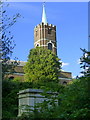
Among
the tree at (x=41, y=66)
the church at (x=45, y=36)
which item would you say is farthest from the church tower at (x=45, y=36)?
the tree at (x=41, y=66)

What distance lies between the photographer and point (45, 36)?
134ft

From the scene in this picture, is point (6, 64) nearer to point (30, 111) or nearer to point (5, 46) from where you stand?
point (5, 46)

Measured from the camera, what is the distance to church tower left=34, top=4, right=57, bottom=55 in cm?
4028

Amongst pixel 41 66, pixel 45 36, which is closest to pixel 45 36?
pixel 45 36

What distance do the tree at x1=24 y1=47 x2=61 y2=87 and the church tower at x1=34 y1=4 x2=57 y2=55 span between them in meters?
12.2

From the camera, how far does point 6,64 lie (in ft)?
23.1

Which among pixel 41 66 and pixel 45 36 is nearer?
pixel 41 66

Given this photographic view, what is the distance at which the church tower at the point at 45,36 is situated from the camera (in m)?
40.3

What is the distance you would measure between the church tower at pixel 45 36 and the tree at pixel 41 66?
12220 millimetres

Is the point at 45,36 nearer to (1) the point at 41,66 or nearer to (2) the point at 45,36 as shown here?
(2) the point at 45,36

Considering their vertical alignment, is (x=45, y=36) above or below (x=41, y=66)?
above

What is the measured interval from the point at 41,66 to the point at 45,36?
1554 cm

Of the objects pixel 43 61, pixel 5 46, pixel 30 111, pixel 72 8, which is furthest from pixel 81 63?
pixel 43 61

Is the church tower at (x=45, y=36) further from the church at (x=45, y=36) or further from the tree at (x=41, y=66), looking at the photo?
the tree at (x=41, y=66)
